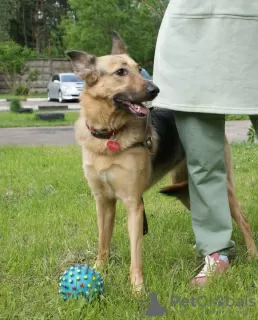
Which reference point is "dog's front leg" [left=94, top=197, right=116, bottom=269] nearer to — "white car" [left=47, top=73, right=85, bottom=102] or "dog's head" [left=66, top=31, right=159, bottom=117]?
"dog's head" [left=66, top=31, right=159, bottom=117]

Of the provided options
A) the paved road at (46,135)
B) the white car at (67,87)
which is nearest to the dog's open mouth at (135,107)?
the paved road at (46,135)

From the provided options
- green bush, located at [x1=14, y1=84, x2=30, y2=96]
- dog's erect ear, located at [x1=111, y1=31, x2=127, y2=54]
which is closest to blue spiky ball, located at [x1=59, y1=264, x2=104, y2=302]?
dog's erect ear, located at [x1=111, y1=31, x2=127, y2=54]

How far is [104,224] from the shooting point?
3.30 m

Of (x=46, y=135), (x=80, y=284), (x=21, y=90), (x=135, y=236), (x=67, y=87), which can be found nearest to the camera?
(x=80, y=284)

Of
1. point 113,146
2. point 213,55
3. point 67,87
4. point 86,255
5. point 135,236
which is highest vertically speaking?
point 213,55

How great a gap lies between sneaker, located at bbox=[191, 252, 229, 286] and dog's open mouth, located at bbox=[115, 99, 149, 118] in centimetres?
99

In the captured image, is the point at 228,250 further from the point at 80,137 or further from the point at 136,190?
the point at 80,137

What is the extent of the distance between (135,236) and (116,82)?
1.01 meters

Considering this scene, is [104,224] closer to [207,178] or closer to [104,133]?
[104,133]

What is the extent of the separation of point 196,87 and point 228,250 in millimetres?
1050

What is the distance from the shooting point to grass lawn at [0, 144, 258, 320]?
8.11 feet

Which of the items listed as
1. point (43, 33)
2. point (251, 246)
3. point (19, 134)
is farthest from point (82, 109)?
point (43, 33)

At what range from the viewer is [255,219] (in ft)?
13.6

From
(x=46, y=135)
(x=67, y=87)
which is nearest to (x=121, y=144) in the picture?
(x=46, y=135)
